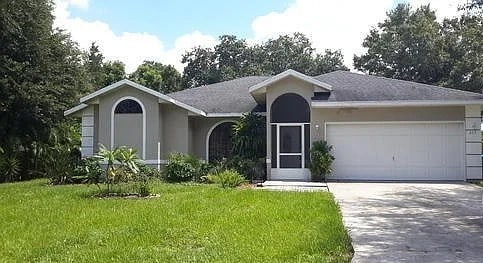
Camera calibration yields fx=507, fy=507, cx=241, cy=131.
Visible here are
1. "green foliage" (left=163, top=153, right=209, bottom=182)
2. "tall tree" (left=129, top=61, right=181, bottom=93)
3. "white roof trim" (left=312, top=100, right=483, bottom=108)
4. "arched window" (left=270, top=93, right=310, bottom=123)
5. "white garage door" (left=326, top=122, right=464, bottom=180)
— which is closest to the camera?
"white roof trim" (left=312, top=100, right=483, bottom=108)

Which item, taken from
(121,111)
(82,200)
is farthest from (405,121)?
(82,200)

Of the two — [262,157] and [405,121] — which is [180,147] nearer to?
[262,157]

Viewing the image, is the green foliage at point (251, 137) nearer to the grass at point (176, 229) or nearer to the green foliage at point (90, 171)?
the green foliage at point (90, 171)

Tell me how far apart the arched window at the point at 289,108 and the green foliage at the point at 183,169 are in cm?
342

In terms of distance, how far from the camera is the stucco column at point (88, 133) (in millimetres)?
21266

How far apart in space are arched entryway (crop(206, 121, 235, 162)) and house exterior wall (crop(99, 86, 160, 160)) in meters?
2.83

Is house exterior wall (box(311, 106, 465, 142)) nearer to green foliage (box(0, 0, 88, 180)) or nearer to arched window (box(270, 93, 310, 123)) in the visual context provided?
arched window (box(270, 93, 310, 123))

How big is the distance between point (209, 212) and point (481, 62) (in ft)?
58.1

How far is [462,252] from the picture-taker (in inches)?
282

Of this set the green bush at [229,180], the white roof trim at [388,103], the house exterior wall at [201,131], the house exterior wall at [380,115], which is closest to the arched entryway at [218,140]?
the house exterior wall at [201,131]

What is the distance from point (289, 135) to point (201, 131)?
14.5 ft

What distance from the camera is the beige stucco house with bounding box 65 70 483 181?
19.1 metres

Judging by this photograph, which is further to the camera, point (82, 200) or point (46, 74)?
point (46, 74)

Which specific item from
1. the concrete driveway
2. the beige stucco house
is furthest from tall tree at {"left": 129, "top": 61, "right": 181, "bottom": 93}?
the concrete driveway
